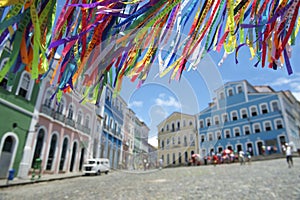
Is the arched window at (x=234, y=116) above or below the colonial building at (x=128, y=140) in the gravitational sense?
above

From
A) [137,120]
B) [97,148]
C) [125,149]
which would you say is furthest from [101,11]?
[97,148]

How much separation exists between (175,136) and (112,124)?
23.6 inches

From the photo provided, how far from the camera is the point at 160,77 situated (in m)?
1.51

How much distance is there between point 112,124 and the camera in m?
1.77

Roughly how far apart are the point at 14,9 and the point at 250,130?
28.1 metres

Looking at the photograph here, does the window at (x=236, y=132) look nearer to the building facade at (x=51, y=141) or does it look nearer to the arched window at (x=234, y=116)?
the arched window at (x=234, y=116)

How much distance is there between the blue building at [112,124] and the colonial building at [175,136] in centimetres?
38

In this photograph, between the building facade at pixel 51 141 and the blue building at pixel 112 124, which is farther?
the building facade at pixel 51 141

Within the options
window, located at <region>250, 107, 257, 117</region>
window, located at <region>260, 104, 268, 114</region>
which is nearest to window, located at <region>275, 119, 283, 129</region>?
window, located at <region>260, 104, 268, 114</region>

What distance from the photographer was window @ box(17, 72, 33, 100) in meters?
10.8

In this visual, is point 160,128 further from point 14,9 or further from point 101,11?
point 14,9

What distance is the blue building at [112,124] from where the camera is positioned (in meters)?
1.59

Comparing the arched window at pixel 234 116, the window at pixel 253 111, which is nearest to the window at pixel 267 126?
the window at pixel 253 111

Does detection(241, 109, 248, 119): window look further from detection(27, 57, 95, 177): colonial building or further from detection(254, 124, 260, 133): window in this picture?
detection(27, 57, 95, 177): colonial building
